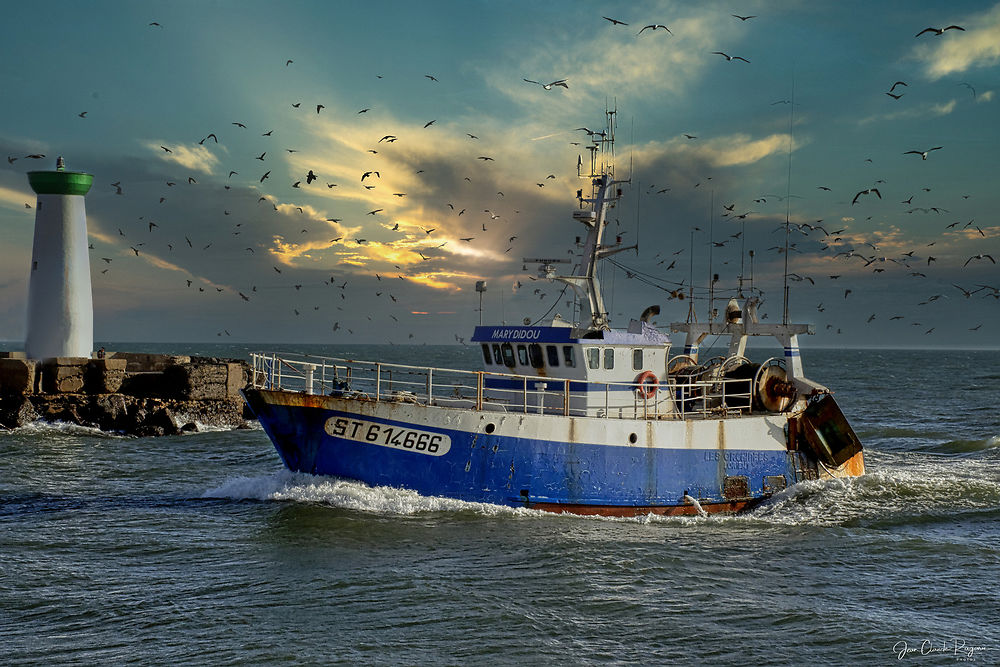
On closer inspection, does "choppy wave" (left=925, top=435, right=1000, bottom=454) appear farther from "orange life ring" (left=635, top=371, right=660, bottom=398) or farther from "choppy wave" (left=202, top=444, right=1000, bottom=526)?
"orange life ring" (left=635, top=371, right=660, bottom=398)

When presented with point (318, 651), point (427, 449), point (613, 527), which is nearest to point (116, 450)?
point (427, 449)

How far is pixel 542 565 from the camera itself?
1340cm

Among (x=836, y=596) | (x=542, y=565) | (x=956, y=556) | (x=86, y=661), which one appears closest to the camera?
(x=86, y=661)

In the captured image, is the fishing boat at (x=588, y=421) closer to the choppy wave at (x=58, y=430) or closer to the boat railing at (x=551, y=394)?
the boat railing at (x=551, y=394)

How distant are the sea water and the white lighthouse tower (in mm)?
13656

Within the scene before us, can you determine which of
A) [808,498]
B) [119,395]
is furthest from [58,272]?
[808,498]

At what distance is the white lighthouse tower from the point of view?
33250mm

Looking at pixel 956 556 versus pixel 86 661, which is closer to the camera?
pixel 86 661

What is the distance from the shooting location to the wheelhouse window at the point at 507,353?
19.2 meters

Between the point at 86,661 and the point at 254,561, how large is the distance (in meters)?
4.10

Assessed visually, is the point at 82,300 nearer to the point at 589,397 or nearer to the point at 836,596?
the point at 589,397

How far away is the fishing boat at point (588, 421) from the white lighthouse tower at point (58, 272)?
18.8 meters

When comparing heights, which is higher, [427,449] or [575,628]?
[427,449]

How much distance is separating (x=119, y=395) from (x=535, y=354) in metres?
21.0
